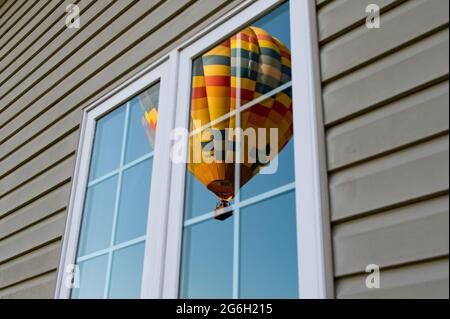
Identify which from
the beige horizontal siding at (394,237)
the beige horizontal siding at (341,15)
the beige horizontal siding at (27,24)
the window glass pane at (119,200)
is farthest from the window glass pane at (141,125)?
the beige horizontal siding at (27,24)

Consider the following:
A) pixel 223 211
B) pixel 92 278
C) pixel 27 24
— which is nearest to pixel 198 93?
pixel 223 211

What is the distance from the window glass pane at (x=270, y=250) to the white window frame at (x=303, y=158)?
0.06 meters

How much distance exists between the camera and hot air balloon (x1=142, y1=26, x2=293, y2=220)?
1988 mm

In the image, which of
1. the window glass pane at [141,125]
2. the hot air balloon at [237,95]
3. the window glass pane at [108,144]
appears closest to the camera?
→ the hot air balloon at [237,95]

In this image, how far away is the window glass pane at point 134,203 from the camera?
2.36 meters

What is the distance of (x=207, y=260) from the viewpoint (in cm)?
200

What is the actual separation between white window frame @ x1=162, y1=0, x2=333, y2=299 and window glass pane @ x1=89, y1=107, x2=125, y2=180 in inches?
19.4

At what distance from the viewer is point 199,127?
2.29m

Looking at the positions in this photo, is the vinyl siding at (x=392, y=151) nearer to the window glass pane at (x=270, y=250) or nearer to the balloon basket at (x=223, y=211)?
the window glass pane at (x=270, y=250)

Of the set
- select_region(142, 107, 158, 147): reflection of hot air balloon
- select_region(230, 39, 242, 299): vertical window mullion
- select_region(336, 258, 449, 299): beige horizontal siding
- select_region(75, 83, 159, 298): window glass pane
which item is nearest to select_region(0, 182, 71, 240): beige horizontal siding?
select_region(75, 83, 159, 298): window glass pane

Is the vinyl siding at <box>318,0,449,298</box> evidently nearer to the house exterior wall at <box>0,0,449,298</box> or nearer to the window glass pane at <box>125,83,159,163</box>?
the house exterior wall at <box>0,0,449,298</box>

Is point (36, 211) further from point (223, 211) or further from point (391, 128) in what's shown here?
point (391, 128)

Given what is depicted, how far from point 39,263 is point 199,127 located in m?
1.26

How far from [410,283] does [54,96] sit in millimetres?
2645
